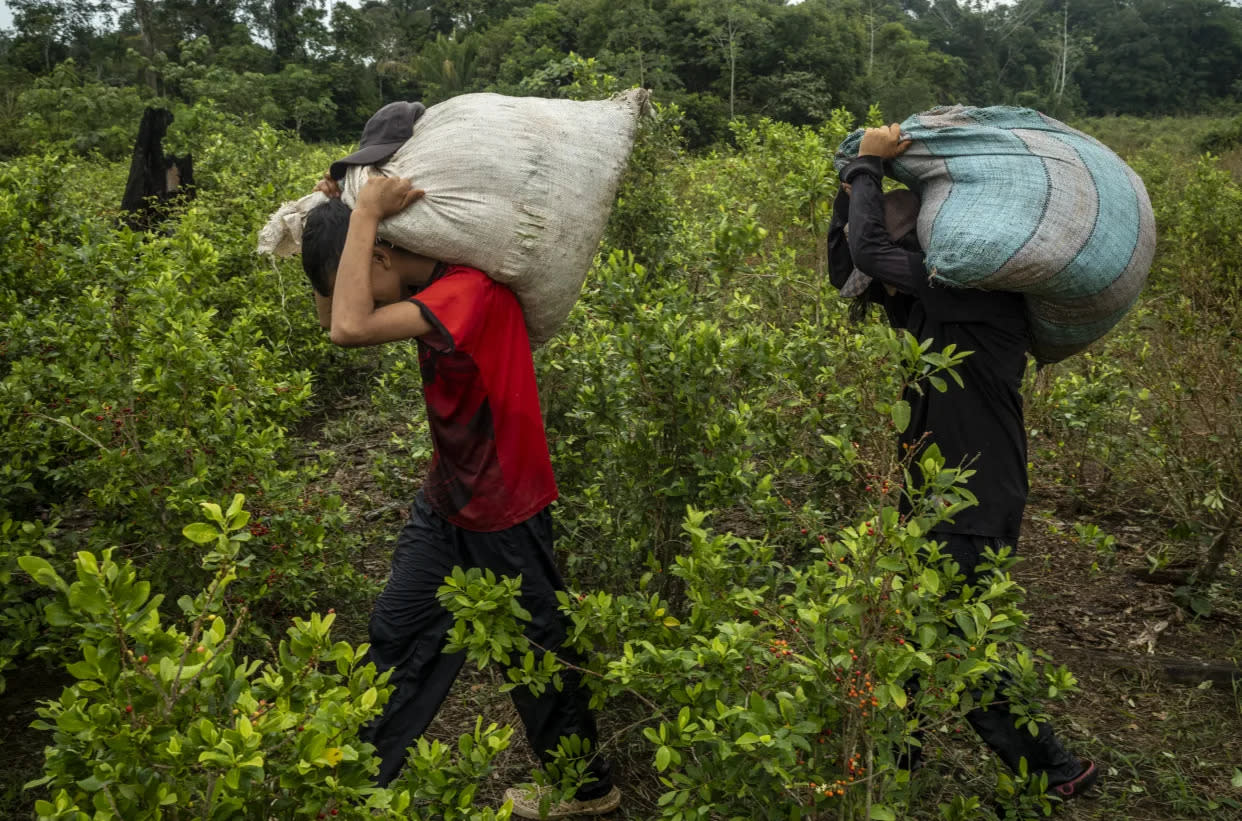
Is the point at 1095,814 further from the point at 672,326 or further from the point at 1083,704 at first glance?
the point at 672,326

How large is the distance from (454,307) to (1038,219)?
4.32 feet

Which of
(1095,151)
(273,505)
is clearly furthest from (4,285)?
(1095,151)

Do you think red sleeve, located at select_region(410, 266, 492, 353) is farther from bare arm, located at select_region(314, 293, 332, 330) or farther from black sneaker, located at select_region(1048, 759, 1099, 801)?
black sneaker, located at select_region(1048, 759, 1099, 801)

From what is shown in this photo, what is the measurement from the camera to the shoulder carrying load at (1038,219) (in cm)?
226

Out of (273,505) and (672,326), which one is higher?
(672,326)

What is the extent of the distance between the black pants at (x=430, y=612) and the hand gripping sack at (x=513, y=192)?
1.72ft

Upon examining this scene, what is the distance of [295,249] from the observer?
262cm

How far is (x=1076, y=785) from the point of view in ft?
8.31

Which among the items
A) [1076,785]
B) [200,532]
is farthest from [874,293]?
[200,532]

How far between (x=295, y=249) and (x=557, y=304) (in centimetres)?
75

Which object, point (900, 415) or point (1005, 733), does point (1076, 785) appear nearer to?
point (1005, 733)

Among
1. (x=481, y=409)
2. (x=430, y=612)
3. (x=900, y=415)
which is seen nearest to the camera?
(x=900, y=415)

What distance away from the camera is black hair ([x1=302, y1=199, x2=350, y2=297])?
2.27 m

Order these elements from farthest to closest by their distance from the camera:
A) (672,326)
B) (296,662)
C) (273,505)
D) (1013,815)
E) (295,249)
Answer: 1. (273,505)
2. (672,326)
3. (295,249)
4. (1013,815)
5. (296,662)
